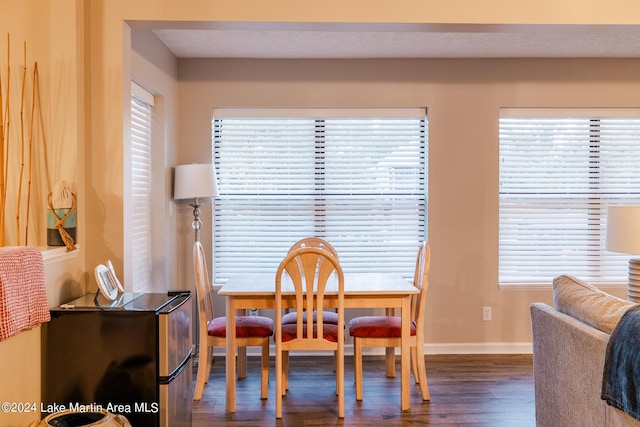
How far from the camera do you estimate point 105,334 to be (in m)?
2.24

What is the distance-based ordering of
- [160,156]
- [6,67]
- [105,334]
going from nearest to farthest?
[105,334] < [6,67] < [160,156]

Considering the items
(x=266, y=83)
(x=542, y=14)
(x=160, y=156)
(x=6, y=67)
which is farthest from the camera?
(x=266, y=83)

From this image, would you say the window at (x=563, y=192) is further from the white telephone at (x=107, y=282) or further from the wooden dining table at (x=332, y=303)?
the white telephone at (x=107, y=282)

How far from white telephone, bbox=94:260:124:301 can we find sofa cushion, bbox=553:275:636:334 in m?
2.12

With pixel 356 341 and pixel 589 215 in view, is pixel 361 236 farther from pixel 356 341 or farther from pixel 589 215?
pixel 589 215

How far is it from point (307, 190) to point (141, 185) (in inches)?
57.2

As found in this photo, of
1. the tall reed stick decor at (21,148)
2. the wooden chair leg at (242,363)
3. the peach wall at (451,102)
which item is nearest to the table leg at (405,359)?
Result: the wooden chair leg at (242,363)

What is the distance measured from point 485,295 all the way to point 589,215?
1207 millimetres

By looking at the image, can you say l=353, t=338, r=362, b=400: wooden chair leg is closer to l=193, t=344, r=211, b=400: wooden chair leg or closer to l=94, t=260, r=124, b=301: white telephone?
l=193, t=344, r=211, b=400: wooden chair leg

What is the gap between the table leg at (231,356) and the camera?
11.1 ft

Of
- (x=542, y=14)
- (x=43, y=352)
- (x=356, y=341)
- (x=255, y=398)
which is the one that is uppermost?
(x=542, y=14)

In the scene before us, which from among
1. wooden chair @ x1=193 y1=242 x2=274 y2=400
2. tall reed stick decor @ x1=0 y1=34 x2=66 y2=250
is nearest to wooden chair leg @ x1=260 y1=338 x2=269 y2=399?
wooden chair @ x1=193 y1=242 x2=274 y2=400

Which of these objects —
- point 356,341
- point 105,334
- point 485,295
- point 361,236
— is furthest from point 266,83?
point 105,334

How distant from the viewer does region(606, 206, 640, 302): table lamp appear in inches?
133
